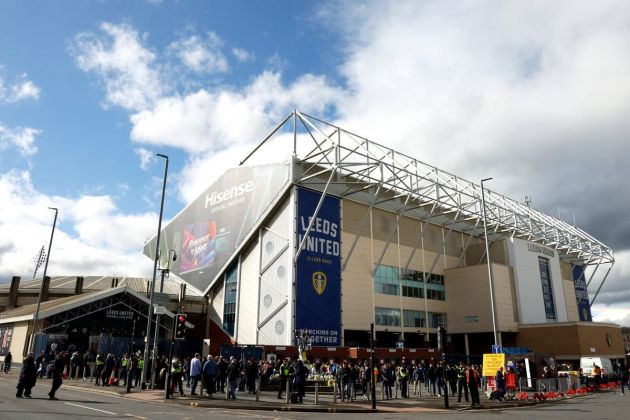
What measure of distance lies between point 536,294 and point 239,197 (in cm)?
3783

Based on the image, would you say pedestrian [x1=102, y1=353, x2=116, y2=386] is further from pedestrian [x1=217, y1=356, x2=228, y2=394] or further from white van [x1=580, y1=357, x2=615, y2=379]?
white van [x1=580, y1=357, x2=615, y2=379]

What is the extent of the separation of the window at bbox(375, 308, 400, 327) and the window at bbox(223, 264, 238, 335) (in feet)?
46.7

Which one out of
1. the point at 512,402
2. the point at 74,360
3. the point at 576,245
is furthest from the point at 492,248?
the point at 74,360

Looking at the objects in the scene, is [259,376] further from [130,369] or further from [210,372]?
[130,369]

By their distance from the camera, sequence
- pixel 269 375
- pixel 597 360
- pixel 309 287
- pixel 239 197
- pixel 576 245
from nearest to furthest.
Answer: pixel 269 375 < pixel 597 360 < pixel 309 287 < pixel 239 197 < pixel 576 245

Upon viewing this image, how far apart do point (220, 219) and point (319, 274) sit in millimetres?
12279

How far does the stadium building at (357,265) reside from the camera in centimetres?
4094

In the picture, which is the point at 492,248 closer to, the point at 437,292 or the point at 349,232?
the point at 437,292

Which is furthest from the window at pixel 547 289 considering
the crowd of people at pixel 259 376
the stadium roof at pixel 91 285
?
the stadium roof at pixel 91 285

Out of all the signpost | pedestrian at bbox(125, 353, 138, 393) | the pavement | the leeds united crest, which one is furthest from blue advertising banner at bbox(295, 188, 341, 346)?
the signpost

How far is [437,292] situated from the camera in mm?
55781

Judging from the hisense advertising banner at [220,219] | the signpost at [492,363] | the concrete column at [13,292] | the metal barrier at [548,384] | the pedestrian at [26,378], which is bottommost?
the metal barrier at [548,384]

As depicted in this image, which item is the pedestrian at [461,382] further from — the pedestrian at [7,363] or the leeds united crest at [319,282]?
the pedestrian at [7,363]

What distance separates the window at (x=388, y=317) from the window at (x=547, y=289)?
21579mm
